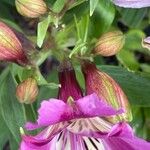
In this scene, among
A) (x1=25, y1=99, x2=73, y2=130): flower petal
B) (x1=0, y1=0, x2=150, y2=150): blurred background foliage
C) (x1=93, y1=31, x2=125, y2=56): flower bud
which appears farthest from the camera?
(x1=0, y1=0, x2=150, y2=150): blurred background foliage

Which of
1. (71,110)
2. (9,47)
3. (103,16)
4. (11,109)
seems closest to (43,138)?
(71,110)

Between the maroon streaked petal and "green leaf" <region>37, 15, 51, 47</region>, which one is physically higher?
"green leaf" <region>37, 15, 51, 47</region>

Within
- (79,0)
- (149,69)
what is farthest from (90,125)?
(149,69)

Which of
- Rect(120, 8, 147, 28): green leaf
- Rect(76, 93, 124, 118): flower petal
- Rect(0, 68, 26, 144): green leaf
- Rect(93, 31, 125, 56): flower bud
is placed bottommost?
Rect(120, 8, 147, 28): green leaf

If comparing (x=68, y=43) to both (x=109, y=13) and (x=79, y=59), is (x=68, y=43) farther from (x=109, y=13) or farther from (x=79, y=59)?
(x=79, y=59)

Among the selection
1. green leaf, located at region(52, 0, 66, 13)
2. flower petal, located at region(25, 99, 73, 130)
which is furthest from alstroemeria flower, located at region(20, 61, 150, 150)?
green leaf, located at region(52, 0, 66, 13)

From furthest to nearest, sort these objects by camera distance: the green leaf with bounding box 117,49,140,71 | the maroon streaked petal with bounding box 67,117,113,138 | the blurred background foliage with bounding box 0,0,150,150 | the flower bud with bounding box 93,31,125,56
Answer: the green leaf with bounding box 117,49,140,71 < the blurred background foliage with bounding box 0,0,150,150 < the flower bud with bounding box 93,31,125,56 < the maroon streaked petal with bounding box 67,117,113,138

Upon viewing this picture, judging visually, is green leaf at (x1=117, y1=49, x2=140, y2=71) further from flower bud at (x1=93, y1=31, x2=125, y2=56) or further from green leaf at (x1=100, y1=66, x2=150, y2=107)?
flower bud at (x1=93, y1=31, x2=125, y2=56)

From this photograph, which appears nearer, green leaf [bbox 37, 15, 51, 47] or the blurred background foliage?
green leaf [bbox 37, 15, 51, 47]
